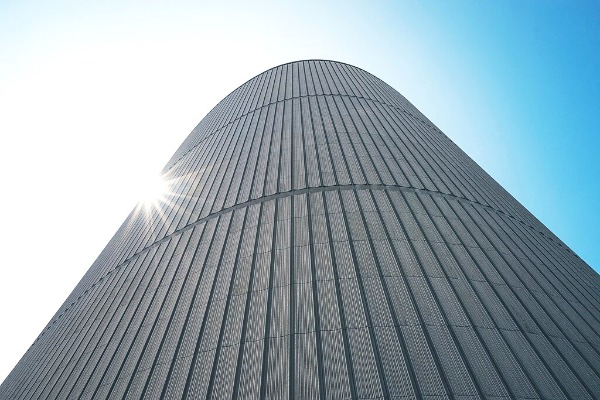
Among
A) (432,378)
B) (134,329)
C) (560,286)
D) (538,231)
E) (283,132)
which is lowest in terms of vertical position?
(538,231)

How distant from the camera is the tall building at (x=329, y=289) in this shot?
7559 mm

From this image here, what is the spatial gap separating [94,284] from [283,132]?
10.3 m

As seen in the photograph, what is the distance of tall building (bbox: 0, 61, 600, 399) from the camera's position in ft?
24.8

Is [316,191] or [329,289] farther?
[316,191]

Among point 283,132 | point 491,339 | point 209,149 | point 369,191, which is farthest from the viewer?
point 209,149

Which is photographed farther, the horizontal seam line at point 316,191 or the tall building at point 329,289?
the horizontal seam line at point 316,191

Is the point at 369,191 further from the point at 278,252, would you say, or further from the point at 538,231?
the point at 538,231

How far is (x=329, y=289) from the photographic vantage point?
362 inches

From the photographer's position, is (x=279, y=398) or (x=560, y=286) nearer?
(x=279, y=398)

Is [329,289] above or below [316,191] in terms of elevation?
below

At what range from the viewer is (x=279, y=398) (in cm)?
703

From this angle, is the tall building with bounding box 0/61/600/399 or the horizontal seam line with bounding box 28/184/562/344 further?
the horizontal seam line with bounding box 28/184/562/344

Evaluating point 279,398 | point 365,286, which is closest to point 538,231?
point 365,286

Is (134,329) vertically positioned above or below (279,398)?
below
